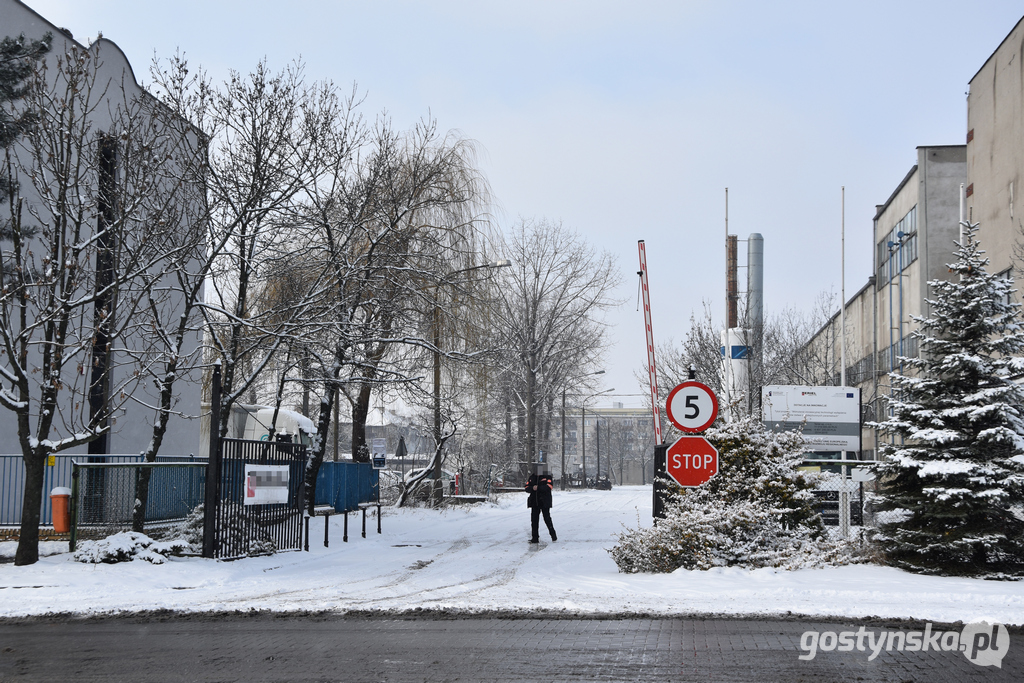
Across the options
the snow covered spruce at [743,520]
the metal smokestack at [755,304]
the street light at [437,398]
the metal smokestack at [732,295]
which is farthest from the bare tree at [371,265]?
the metal smokestack at [732,295]

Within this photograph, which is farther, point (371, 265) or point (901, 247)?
point (901, 247)

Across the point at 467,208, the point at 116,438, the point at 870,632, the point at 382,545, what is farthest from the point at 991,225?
the point at 116,438

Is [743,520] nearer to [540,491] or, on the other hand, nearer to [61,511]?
[540,491]

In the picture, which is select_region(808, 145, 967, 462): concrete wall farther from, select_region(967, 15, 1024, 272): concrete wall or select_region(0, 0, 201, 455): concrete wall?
select_region(0, 0, 201, 455): concrete wall

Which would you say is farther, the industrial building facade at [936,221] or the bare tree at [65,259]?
the industrial building facade at [936,221]

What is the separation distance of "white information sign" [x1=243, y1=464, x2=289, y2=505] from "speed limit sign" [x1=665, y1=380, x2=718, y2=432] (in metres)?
7.54

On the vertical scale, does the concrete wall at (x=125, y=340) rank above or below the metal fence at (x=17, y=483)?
above

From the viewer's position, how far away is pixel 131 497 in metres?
17.2

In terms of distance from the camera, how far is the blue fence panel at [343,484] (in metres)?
28.1

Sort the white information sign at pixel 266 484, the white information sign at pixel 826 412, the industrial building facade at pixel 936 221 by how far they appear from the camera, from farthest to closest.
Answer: the industrial building facade at pixel 936 221 < the white information sign at pixel 826 412 < the white information sign at pixel 266 484

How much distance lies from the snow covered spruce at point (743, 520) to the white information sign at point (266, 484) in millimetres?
6251

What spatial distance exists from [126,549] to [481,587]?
5900mm

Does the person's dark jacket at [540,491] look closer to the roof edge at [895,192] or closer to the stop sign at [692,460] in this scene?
the stop sign at [692,460]

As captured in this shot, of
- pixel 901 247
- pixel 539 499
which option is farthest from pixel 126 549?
pixel 901 247
